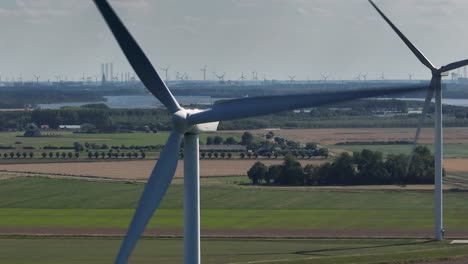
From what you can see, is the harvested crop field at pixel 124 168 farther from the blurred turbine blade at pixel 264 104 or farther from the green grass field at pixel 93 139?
the blurred turbine blade at pixel 264 104

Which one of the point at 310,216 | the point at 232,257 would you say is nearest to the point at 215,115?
the point at 232,257

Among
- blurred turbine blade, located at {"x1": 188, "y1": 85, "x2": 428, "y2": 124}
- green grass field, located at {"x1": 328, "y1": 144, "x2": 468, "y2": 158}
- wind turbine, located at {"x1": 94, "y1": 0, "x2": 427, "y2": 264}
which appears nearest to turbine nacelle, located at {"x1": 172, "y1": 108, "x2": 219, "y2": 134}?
wind turbine, located at {"x1": 94, "y1": 0, "x2": 427, "y2": 264}

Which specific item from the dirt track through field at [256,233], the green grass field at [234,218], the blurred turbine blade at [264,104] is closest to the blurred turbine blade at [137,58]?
the blurred turbine blade at [264,104]

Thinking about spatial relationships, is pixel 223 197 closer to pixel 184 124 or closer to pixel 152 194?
pixel 152 194

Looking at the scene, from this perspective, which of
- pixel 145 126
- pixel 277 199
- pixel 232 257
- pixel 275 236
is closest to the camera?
pixel 232 257

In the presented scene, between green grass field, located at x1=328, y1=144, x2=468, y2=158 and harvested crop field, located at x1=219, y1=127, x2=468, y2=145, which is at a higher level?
harvested crop field, located at x1=219, y1=127, x2=468, y2=145

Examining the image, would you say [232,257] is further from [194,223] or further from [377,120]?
[377,120]

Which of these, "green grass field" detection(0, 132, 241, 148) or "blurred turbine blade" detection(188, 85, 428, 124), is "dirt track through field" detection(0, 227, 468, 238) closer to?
"blurred turbine blade" detection(188, 85, 428, 124)
